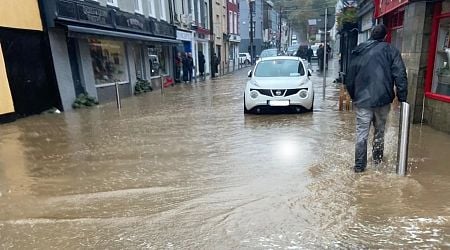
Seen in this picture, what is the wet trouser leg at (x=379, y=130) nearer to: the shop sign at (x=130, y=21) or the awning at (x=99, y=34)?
Result: the awning at (x=99, y=34)

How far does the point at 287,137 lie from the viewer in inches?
294

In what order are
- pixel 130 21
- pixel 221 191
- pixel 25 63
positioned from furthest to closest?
pixel 130 21 → pixel 25 63 → pixel 221 191

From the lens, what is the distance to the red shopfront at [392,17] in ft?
35.3

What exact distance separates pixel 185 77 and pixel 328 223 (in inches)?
846

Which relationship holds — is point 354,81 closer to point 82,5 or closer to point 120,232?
point 120,232

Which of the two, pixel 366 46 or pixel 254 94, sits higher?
pixel 366 46

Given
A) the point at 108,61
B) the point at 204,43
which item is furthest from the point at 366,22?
the point at 204,43

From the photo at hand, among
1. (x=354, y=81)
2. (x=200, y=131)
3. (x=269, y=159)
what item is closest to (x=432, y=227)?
(x=354, y=81)

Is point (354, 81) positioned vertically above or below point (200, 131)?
above

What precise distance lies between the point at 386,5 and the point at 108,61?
10.8 m

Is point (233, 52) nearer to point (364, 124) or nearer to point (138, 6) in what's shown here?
point (138, 6)

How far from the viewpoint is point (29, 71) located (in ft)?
36.9

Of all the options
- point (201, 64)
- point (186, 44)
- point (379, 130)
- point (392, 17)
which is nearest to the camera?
point (379, 130)

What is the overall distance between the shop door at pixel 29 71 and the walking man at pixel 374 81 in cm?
925
